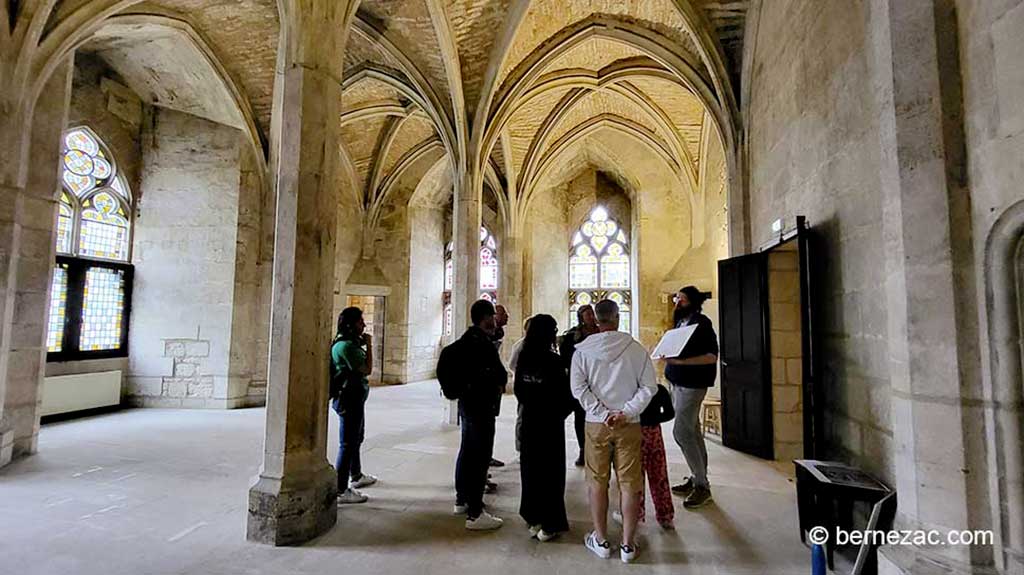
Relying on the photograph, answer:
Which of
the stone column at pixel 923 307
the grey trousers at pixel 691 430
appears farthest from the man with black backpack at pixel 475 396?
the stone column at pixel 923 307

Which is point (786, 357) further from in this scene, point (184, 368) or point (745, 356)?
point (184, 368)

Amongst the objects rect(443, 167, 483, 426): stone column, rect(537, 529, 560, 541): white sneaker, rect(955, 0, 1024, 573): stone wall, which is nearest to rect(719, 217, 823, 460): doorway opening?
rect(955, 0, 1024, 573): stone wall

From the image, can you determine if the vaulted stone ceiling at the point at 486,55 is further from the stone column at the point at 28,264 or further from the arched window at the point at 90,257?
the arched window at the point at 90,257

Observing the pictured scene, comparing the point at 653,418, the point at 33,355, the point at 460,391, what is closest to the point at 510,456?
the point at 460,391

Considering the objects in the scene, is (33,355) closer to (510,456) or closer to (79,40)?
(79,40)

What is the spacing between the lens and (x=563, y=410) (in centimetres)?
280

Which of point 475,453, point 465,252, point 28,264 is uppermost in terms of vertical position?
point 465,252

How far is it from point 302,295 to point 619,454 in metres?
2.12

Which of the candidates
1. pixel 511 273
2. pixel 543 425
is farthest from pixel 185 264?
pixel 543 425

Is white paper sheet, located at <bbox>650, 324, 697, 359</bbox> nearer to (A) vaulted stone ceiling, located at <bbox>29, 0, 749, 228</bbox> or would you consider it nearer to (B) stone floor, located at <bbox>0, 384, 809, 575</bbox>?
(B) stone floor, located at <bbox>0, 384, 809, 575</bbox>

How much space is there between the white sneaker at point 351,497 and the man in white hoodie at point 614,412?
1.75 metres

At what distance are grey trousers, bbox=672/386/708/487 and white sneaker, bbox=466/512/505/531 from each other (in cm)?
140

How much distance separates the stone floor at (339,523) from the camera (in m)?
2.44

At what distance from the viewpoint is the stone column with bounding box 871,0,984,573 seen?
1.86 meters
